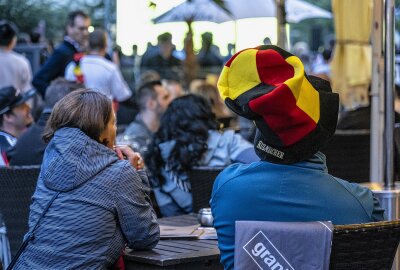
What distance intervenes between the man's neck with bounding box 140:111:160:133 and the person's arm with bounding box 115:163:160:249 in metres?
3.97

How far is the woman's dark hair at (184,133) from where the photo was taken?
18.0ft

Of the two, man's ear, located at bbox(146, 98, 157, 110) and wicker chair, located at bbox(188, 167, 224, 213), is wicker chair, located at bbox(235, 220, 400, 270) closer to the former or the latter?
wicker chair, located at bbox(188, 167, 224, 213)

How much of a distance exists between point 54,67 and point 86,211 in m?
5.28

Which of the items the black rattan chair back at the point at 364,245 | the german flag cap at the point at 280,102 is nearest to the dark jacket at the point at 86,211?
the german flag cap at the point at 280,102

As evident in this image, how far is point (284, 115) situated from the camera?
2768mm

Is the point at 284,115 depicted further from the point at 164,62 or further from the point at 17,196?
the point at 164,62

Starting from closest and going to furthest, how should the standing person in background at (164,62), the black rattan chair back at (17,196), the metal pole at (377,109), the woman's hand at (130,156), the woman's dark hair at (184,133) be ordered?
1. the woman's hand at (130,156)
2. the black rattan chair back at (17,196)
3. the metal pole at (377,109)
4. the woman's dark hair at (184,133)
5. the standing person in background at (164,62)

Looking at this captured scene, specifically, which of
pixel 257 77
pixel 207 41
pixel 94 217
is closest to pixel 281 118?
pixel 257 77

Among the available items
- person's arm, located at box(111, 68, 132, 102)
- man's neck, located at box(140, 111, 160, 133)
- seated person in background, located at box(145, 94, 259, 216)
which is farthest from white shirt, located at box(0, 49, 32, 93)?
seated person in background, located at box(145, 94, 259, 216)

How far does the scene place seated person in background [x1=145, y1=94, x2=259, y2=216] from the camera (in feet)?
18.0

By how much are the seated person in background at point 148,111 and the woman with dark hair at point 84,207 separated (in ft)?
11.9

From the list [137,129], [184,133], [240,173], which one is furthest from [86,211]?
[137,129]

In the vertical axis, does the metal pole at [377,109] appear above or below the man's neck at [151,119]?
above

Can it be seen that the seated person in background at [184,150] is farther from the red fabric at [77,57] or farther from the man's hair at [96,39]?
the man's hair at [96,39]
